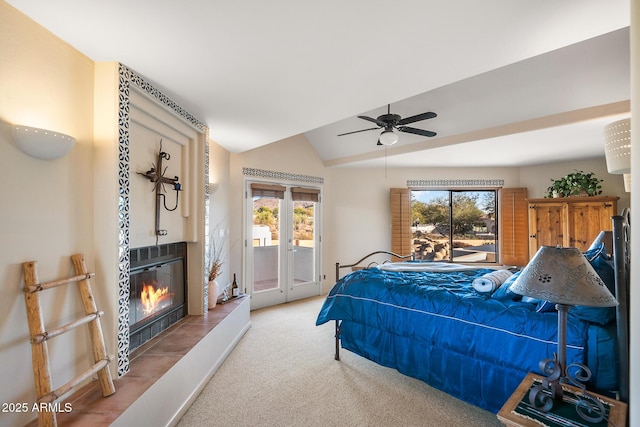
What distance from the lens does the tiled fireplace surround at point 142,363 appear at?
1.72 meters

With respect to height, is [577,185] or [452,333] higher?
[577,185]

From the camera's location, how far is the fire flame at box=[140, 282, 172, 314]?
254 centimetres

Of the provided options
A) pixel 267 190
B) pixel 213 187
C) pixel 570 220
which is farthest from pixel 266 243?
pixel 570 220

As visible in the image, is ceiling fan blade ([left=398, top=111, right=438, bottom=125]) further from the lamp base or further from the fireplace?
the fireplace

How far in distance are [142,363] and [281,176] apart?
3440 millimetres

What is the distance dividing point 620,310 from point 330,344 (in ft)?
8.55

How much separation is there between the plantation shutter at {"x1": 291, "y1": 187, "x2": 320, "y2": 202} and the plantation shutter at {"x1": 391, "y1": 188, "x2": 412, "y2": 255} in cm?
150

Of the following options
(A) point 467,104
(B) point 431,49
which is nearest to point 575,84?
(A) point 467,104

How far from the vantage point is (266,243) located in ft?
16.4

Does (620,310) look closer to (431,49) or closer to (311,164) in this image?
(431,49)

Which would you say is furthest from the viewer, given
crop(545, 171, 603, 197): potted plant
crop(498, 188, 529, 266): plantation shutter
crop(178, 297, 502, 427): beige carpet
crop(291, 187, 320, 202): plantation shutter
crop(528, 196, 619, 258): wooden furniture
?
crop(498, 188, 529, 266): plantation shutter

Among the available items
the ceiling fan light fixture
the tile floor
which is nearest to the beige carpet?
the tile floor

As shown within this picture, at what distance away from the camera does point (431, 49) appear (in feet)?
6.02

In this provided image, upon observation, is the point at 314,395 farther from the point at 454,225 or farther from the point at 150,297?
the point at 454,225
